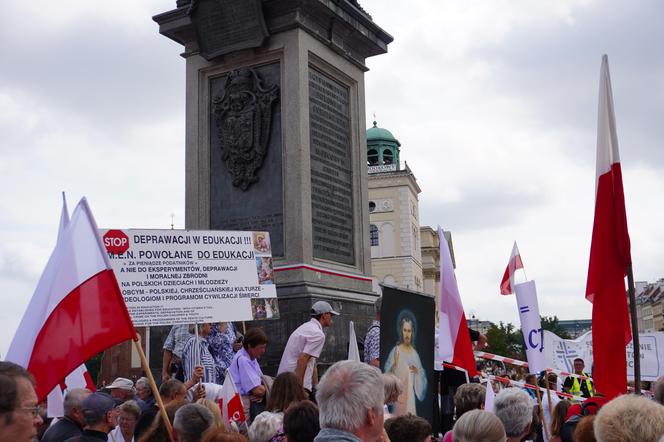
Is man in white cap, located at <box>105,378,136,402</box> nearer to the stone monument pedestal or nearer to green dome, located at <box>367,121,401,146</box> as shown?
the stone monument pedestal

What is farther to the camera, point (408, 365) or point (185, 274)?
point (185, 274)

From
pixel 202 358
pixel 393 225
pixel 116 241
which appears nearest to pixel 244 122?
pixel 116 241

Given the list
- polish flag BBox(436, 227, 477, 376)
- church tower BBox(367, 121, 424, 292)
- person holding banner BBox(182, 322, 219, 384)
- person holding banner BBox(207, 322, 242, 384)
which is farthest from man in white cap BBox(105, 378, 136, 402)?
church tower BBox(367, 121, 424, 292)

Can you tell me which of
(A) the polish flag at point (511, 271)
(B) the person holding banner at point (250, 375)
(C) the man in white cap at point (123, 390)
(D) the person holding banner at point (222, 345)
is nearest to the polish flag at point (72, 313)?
(B) the person holding banner at point (250, 375)

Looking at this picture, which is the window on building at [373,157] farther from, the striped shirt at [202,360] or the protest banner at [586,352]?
the striped shirt at [202,360]

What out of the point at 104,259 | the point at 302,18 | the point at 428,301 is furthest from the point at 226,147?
the point at 104,259

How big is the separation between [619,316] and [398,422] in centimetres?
222

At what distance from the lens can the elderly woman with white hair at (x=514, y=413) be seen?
5.00 meters

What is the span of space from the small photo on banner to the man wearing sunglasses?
490 centimetres

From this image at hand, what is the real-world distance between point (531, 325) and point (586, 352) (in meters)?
8.31

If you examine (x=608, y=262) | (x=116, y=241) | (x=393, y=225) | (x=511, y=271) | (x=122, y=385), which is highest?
(x=393, y=225)

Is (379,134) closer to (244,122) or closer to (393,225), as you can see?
(393,225)

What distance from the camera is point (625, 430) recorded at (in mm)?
3270

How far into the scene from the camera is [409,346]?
8.00 meters
